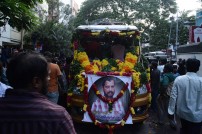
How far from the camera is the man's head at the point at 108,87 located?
23.4ft

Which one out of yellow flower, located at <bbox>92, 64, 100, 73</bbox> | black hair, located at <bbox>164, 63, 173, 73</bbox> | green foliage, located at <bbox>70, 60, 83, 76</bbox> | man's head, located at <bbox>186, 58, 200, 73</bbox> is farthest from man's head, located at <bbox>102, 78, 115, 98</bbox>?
man's head, located at <bbox>186, 58, 200, 73</bbox>

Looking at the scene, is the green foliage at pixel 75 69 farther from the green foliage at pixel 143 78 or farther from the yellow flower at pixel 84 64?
the green foliage at pixel 143 78

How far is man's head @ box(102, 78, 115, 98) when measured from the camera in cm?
714

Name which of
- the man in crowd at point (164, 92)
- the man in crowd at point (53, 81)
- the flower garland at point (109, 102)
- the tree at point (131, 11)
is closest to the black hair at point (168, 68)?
the man in crowd at point (164, 92)

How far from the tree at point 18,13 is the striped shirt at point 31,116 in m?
3.99

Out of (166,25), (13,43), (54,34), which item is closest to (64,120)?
(54,34)

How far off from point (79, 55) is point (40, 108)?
647 cm

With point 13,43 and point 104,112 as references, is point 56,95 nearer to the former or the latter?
point 104,112

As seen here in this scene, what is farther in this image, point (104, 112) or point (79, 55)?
point (79, 55)

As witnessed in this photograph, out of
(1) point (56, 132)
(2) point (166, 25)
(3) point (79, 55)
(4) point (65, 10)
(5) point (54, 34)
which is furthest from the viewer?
(2) point (166, 25)

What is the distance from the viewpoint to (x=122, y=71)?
7703mm

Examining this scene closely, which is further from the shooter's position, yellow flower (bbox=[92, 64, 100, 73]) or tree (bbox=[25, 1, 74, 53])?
tree (bbox=[25, 1, 74, 53])

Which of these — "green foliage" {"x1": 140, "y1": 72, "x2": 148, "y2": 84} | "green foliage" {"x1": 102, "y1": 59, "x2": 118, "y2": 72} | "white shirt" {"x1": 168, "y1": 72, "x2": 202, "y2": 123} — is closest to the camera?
"white shirt" {"x1": 168, "y1": 72, "x2": 202, "y2": 123}

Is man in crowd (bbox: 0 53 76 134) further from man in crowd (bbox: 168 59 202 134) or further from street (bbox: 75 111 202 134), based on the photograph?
street (bbox: 75 111 202 134)
